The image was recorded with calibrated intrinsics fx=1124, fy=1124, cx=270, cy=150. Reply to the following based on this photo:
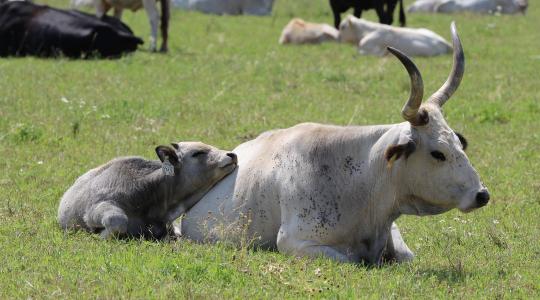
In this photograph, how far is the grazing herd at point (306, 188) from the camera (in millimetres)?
7898

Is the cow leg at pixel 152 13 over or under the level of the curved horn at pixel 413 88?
under

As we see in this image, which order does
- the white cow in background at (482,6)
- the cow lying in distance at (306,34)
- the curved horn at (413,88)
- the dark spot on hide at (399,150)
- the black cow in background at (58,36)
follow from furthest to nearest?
the white cow in background at (482,6) < the cow lying in distance at (306,34) < the black cow in background at (58,36) < the dark spot on hide at (399,150) < the curved horn at (413,88)

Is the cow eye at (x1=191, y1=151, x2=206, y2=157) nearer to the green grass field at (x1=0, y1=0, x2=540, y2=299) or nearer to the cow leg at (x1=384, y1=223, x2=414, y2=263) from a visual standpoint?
the green grass field at (x1=0, y1=0, x2=540, y2=299)

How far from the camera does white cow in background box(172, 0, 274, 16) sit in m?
31.8

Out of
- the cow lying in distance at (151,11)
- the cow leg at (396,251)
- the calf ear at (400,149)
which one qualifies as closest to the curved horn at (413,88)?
the calf ear at (400,149)

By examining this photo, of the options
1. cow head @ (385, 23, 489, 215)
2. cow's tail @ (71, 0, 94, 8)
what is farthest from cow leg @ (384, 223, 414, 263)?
cow's tail @ (71, 0, 94, 8)

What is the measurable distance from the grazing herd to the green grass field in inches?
10.1

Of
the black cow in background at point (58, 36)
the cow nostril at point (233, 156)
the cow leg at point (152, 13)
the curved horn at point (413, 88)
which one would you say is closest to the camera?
the curved horn at point (413, 88)

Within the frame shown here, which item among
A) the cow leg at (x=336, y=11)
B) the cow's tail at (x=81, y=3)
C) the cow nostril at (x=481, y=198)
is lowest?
the cow's tail at (x=81, y=3)

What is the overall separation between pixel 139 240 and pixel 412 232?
7.80 ft

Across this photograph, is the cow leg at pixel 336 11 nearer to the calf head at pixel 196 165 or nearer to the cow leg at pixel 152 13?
the cow leg at pixel 152 13

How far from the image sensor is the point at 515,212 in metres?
10.5

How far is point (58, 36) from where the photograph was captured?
20.5 metres

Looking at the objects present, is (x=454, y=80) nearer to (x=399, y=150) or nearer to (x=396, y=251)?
(x=399, y=150)
